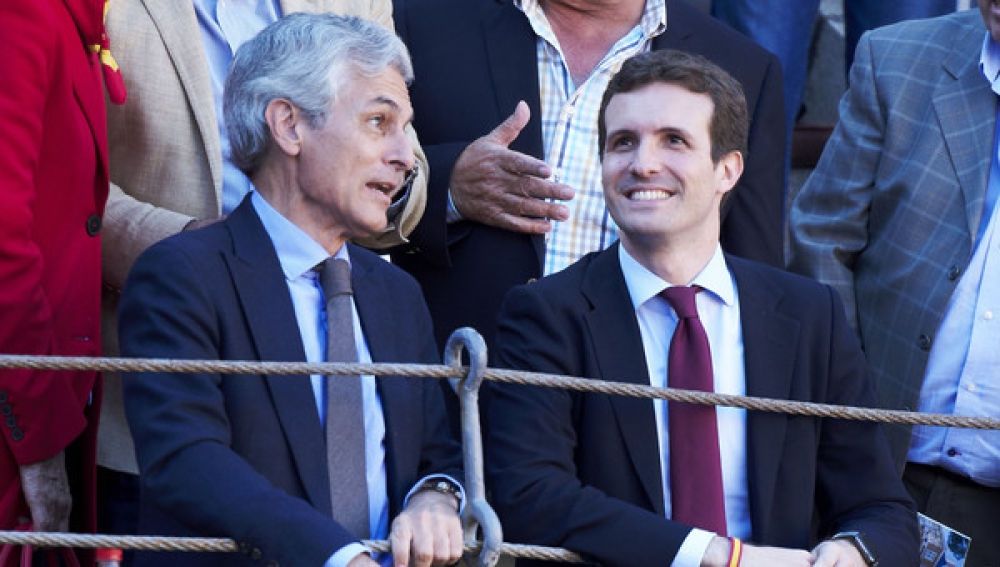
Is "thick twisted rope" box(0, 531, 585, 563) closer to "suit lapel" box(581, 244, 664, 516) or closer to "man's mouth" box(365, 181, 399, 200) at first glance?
"suit lapel" box(581, 244, 664, 516)

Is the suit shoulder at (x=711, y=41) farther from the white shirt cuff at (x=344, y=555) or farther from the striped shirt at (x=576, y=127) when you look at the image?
the white shirt cuff at (x=344, y=555)

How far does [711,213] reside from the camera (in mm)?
3939

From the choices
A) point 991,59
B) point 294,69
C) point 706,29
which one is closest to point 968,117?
point 991,59

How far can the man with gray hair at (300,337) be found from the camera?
3.32 meters

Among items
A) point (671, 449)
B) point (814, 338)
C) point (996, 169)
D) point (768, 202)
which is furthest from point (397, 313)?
point (996, 169)

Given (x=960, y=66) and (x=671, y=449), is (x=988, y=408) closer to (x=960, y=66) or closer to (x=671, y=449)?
(x=960, y=66)

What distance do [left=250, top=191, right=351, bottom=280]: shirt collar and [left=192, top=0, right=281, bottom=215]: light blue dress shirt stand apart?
0.54 meters

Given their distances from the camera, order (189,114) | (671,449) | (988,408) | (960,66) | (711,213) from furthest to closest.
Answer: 1. (960,66)
2. (988,408)
3. (189,114)
4. (711,213)
5. (671,449)

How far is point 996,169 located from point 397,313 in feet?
5.80

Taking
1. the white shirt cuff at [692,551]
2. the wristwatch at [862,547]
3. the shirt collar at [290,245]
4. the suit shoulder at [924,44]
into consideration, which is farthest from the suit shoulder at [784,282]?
the suit shoulder at [924,44]

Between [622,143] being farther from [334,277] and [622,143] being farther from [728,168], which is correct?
[334,277]

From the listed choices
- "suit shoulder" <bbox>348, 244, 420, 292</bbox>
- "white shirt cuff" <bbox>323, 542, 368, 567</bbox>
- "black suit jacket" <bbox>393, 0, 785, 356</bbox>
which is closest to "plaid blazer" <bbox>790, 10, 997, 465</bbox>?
"black suit jacket" <bbox>393, 0, 785, 356</bbox>

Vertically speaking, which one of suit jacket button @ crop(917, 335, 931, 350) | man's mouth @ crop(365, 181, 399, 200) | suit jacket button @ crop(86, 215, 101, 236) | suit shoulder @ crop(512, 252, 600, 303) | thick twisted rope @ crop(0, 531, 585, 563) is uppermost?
man's mouth @ crop(365, 181, 399, 200)

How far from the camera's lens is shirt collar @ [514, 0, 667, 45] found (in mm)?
4859
